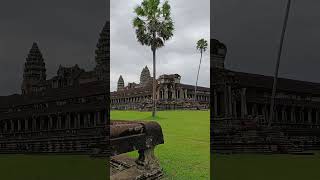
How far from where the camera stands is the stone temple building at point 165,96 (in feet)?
95.7

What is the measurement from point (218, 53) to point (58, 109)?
437cm

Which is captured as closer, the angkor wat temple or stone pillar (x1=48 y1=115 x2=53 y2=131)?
the angkor wat temple

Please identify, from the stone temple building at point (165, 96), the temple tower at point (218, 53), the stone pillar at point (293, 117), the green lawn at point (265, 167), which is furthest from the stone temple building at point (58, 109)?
the stone temple building at point (165, 96)

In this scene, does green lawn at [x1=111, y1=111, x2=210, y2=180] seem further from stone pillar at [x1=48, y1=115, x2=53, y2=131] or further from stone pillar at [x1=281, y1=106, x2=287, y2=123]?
stone pillar at [x1=48, y1=115, x2=53, y2=131]

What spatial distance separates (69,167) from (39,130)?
2438 millimetres

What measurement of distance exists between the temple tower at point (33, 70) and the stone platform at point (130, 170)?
13.0 feet

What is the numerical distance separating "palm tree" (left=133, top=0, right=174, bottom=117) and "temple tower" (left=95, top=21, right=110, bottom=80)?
33.0ft

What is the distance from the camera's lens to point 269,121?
1140 cm

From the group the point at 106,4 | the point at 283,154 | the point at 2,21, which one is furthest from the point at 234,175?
the point at 2,21

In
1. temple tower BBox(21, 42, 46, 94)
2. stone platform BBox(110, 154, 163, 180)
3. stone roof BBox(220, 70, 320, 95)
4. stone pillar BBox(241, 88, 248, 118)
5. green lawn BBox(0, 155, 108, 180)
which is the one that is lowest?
green lawn BBox(0, 155, 108, 180)

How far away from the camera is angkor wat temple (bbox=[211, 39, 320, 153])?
11070mm

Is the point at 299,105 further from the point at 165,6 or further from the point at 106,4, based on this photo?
the point at 165,6

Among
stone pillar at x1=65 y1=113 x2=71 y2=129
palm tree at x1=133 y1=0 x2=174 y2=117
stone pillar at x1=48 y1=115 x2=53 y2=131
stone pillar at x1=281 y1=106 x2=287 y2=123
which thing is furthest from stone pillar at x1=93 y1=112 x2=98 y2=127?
palm tree at x1=133 y1=0 x2=174 y2=117

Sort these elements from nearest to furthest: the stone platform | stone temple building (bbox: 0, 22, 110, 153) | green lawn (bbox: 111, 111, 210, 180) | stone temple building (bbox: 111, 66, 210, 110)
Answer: the stone platform → green lawn (bbox: 111, 111, 210, 180) → stone temple building (bbox: 0, 22, 110, 153) → stone temple building (bbox: 111, 66, 210, 110)
